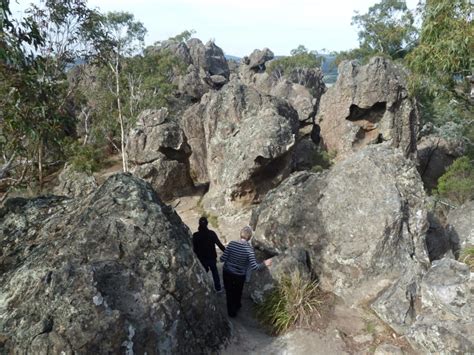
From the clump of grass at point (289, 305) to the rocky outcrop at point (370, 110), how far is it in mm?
14948

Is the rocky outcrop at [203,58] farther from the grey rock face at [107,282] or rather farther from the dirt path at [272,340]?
the dirt path at [272,340]

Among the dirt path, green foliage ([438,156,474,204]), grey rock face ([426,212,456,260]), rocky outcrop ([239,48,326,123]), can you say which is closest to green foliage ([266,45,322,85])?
rocky outcrop ([239,48,326,123])

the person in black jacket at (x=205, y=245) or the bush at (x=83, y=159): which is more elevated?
the bush at (x=83, y=159)

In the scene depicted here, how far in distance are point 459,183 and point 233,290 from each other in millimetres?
10689

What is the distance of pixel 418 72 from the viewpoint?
14.1m

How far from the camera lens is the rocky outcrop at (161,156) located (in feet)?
59.0

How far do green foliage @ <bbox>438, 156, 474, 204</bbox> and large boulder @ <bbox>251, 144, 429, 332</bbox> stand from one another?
6752mm

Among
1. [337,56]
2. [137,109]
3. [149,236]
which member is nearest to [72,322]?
[149,236]

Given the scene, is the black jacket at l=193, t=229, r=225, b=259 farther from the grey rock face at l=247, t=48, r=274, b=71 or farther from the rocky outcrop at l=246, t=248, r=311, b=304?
the grey rock face at l=247, t=48, r=274, b=71

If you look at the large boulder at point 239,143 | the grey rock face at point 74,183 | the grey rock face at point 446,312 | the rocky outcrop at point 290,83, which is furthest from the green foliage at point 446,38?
the grey rock face at point 74,183

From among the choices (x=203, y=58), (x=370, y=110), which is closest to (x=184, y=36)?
(x=203, y=58)

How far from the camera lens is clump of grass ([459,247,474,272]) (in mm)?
8992

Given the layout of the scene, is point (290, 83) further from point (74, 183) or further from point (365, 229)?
point (365, 229)

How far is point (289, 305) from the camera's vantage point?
317 inches
